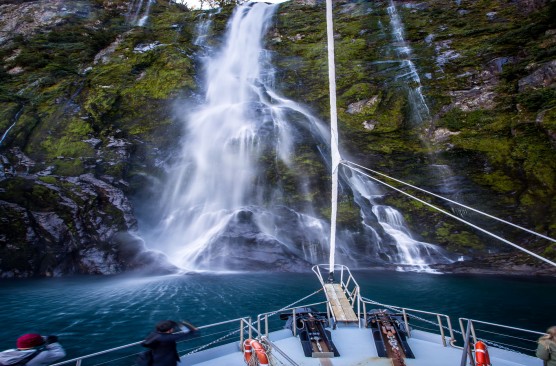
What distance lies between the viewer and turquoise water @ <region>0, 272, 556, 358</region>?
10344 millimetres

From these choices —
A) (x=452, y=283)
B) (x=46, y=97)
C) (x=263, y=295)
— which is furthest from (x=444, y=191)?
(x=46, y=97)

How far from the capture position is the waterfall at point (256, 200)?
18297 mm

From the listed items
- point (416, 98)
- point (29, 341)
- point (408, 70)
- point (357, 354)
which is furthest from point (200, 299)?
point (408, 70)

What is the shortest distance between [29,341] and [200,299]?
358 inches

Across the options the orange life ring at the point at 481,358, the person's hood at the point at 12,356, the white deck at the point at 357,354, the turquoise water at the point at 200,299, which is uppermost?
the person's hood at the point at 12,356

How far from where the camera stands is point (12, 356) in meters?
4.13

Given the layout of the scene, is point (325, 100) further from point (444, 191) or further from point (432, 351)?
point (432, 351)

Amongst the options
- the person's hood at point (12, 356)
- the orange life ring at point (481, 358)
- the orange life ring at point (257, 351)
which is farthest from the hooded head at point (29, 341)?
the orange life ring at point (481, 358)

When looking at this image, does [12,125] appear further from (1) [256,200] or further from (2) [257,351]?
(2) [257,351]

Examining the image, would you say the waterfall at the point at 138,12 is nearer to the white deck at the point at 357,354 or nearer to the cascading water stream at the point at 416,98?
the cascading water stream at the point at 416,98

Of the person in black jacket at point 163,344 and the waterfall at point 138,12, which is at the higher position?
the waterfall at point 138,12

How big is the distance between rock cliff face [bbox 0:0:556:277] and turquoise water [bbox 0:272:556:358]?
230 centimetres

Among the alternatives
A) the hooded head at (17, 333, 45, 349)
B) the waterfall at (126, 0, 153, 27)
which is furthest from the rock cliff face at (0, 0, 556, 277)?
the hooded head at (17, 333, 45, 349)

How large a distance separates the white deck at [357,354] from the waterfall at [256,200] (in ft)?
36.7
